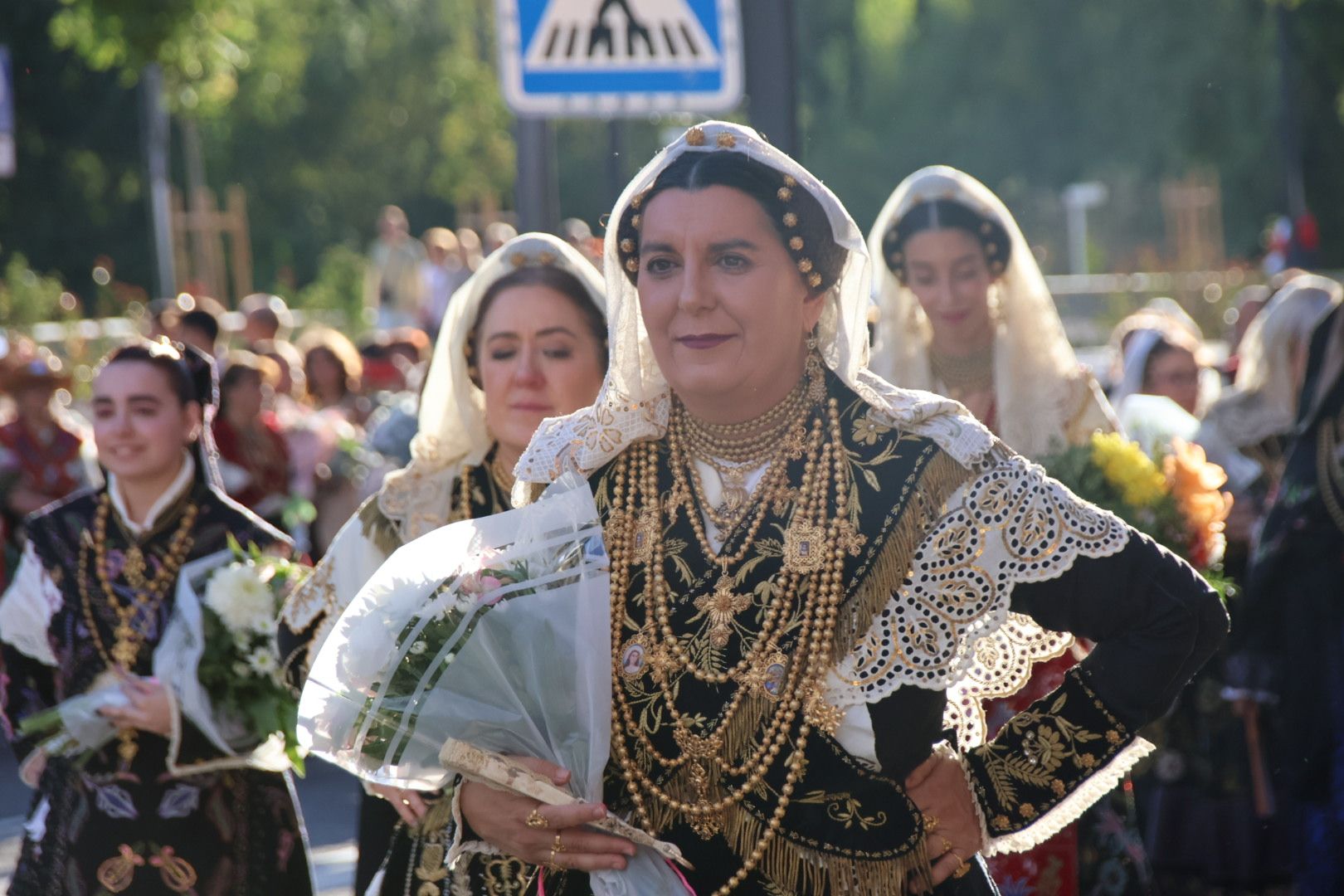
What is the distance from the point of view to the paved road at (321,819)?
7.49 metres

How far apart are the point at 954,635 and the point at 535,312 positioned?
1.73 metres

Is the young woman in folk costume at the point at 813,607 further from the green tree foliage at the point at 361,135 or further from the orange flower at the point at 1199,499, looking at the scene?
the green tree foliage at the point at 361,135

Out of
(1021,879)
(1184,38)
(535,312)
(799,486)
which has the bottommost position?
(1021,879)

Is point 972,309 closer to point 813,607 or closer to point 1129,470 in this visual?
point 1129,470

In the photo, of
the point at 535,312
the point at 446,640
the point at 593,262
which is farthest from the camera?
the point at 593,262

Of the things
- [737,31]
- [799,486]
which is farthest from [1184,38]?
[799,486]

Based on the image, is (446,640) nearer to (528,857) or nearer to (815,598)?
(528,857)

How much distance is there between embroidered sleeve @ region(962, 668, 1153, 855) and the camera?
10.4 feet

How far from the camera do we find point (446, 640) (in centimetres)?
308

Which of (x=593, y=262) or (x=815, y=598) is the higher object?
(x=593, y=262)

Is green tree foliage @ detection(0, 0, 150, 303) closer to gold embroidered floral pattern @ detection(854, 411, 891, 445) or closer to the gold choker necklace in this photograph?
the gold choker necklace

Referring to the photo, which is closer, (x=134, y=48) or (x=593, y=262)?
(x=593, y=262)

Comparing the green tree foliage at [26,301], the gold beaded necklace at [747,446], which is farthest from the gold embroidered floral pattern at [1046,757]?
the green tree foliage at [26,301]

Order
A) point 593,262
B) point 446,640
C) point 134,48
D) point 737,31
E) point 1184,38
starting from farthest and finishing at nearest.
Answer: point 1184,38 < point 134,48 < point 737,31 < point 593,262 < point 446,640
